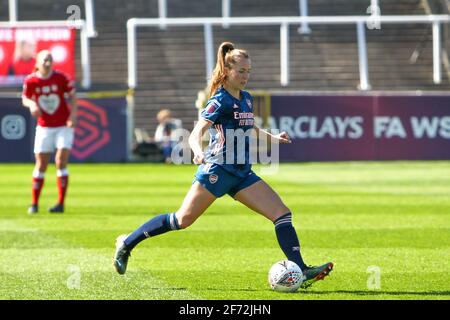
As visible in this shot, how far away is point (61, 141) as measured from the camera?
679 inches

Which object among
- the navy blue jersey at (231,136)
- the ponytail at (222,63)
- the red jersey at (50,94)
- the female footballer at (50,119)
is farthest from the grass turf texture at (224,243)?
the ponytail at (222,63)

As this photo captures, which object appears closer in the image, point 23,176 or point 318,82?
point 23,176

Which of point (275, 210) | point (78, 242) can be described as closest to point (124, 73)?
point (78, 242)

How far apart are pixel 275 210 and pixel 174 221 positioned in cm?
85

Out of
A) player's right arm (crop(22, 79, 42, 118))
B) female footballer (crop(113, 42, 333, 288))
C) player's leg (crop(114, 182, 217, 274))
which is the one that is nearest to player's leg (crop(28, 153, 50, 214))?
player's right arm (crop(22, 79, 42, 118))

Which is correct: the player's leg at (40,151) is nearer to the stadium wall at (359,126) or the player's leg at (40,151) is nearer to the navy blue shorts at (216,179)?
the navy blue shorts at (216,179)

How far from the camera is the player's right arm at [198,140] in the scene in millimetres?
9281

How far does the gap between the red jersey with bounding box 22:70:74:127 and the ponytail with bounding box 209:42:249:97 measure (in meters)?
7.64

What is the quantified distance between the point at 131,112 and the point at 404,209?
16738 millimetres

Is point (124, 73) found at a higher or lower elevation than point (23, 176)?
higher

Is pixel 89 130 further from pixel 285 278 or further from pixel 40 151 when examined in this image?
pixel 285 278

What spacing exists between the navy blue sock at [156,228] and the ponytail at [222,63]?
111cm

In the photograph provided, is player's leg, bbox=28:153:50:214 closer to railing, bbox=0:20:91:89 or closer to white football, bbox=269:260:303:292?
white football, bbox=269:260:303:292

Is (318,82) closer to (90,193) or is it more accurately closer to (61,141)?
(90,193)
